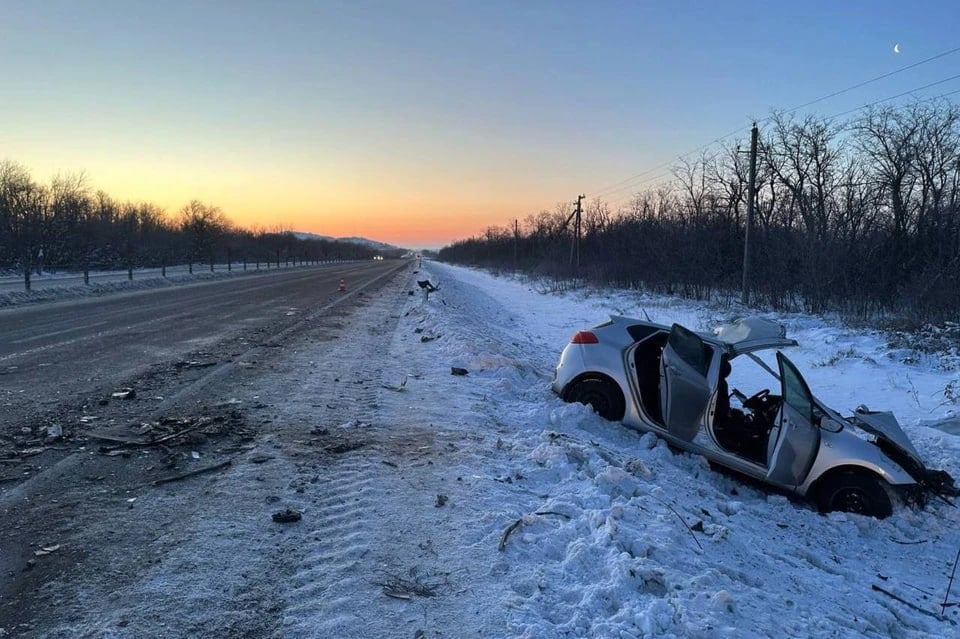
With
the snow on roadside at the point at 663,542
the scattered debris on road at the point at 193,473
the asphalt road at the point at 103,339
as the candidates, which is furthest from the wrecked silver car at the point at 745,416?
the asphalt road at the point at 103,339

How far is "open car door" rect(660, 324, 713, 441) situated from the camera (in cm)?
620

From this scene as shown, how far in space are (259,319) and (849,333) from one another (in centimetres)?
1657

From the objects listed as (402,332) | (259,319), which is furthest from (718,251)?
(259,319)

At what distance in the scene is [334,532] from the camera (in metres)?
3.90

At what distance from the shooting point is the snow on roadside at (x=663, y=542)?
10.5 ft

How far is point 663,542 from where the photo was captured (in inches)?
154

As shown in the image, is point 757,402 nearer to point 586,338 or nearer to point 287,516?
point 586,338

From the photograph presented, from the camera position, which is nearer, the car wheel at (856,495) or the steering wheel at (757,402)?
the car wheel at (856,495)

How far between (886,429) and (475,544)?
201 inches

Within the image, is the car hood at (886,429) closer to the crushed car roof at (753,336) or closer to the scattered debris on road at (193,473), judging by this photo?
the crushed car roof at (753,336)

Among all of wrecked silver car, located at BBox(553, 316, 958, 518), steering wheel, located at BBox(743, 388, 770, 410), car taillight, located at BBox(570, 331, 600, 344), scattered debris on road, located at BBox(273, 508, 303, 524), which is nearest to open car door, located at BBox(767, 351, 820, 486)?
wrecked silver car, located at BBox(553, 316, 958, 518)

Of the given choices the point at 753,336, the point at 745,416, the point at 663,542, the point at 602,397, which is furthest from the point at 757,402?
the point at 663,542

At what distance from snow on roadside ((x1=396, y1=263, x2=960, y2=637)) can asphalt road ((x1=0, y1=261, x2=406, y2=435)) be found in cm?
487

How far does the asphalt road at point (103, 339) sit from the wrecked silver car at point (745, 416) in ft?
21.9
